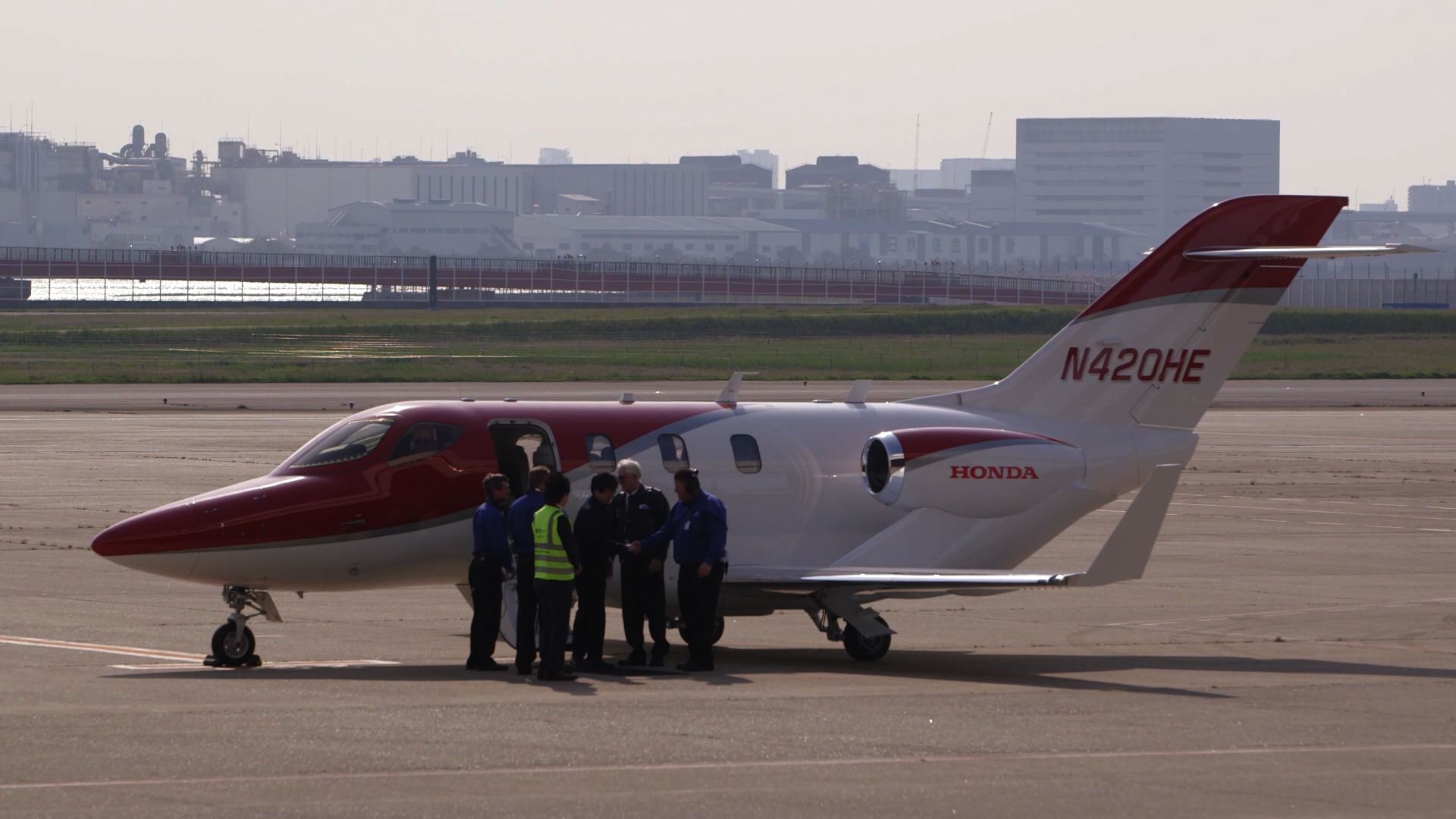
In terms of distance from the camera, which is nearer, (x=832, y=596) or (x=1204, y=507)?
(x=832, y=596)

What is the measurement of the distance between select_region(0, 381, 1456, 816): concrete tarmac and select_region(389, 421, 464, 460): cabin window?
2.22 m

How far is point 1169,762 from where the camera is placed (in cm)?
1352

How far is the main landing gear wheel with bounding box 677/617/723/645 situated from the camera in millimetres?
19027

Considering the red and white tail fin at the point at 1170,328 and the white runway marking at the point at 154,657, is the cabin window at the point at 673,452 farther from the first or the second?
the red and white tail fin at the point at 1170,328

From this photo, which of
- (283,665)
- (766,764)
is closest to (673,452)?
(283,665)

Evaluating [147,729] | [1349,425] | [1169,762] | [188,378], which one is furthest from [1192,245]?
[188,378]

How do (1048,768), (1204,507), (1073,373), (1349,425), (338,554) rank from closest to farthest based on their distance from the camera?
(1048,768) < (338,554) < (1073,373) < (1204,507) < (1349,425)

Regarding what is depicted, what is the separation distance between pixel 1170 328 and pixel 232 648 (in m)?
11.7

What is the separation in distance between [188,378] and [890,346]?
136 ft

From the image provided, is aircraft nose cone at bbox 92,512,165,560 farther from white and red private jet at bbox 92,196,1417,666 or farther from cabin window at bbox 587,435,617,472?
cabin window at bbox 587,435,617,472

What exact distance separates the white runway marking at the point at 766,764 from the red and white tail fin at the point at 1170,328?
8004mm

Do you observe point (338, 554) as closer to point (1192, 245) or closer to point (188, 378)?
point (1192, 245)

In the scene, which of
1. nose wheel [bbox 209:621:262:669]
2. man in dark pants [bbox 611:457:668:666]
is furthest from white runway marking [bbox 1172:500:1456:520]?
nose wheel [bbox 209:621:262:669]

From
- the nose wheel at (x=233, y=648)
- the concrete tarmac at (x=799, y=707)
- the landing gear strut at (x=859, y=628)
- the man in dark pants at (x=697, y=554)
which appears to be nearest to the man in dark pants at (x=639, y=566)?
the man in dark pants at (x=697, y=554)
